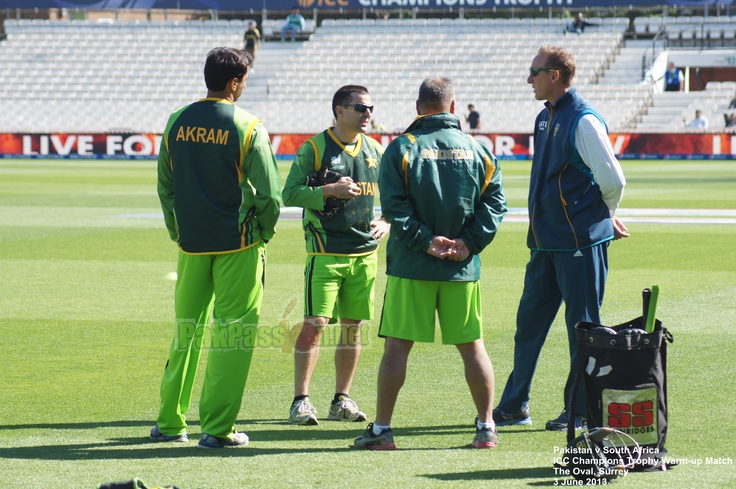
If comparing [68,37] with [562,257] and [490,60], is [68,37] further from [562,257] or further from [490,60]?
[562,257]

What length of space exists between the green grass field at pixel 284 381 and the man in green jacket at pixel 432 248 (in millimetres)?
372

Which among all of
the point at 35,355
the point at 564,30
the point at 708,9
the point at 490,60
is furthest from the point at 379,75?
the point at 35,355

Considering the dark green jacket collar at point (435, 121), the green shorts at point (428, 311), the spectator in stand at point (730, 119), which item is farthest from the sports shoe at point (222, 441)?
the spectator in stand at point (730, 119)

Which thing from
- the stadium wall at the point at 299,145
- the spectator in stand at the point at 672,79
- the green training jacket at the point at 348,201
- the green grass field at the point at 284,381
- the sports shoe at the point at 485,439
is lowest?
the stadium wall at the point at 299,145

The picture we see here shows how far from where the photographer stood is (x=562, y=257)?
6.29 meters

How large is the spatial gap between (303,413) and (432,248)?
1.39m

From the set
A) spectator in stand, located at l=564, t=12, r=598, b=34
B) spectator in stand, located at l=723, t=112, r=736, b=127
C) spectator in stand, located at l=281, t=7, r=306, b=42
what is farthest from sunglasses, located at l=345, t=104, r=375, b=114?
spectator in stand, located at l=281, t=7, r=306, b=42

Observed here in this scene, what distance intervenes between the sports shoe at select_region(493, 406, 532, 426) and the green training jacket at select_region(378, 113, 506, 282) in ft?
A: 3.21

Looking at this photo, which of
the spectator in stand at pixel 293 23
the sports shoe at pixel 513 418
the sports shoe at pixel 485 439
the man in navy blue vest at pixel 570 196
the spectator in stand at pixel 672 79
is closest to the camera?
the sports shoe at pixel 485 439

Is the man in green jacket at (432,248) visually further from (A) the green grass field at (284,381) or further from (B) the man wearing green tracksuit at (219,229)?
(B) the man wearing green tracksuit at (219,229)

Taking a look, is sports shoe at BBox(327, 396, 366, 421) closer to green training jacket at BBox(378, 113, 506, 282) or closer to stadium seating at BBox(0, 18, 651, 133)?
green training jacket at BBox(378, 113, 506, 282)

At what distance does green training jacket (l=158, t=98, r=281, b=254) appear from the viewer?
5832 mm

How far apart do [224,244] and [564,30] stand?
148 ft

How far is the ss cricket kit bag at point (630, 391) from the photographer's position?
17.4 ft
